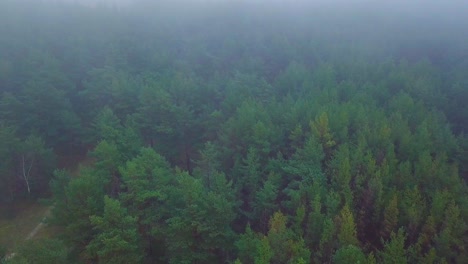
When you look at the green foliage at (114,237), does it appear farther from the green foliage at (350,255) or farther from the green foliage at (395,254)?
the green foliage at (395,254)

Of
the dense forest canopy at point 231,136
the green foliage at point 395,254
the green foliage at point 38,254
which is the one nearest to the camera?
the green foliage at point 38,254

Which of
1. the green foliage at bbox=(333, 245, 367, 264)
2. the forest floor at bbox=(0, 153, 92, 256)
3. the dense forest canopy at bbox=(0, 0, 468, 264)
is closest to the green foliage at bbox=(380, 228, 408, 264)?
the dense forest canopy at bbox=(0, 0, 468, 264)

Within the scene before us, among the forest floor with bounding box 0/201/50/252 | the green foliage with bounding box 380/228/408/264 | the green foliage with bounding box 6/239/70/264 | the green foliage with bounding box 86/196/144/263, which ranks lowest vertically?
the forest floor with bounding box 0/201/50/252

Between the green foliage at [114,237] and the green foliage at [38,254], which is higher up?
the green foliage at [38,254]

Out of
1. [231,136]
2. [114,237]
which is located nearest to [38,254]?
[114,237]

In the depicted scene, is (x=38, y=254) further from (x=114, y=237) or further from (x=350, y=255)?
(x=350, y=255)

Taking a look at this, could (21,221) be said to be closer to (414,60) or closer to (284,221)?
(284,221)

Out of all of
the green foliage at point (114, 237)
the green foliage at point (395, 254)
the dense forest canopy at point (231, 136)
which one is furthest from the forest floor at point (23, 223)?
the green foliage at point (395, 254)

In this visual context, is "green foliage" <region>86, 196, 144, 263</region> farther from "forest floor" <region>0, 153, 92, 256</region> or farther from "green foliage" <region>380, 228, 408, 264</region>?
"green foliage" <region>380, 228, 408, 264</region>
